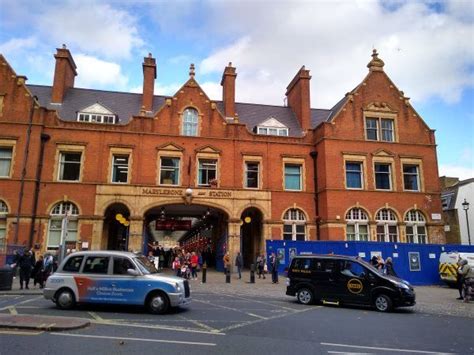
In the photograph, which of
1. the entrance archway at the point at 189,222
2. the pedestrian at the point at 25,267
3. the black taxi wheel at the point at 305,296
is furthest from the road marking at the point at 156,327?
the entrance archway at the point at 189,222

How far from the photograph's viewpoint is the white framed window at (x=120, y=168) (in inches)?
1088

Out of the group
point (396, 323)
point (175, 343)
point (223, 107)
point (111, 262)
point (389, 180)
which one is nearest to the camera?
point (175, 343)

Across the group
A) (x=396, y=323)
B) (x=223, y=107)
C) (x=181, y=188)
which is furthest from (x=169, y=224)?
(x=396, y=323)

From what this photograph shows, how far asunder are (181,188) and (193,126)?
5022 millimetres

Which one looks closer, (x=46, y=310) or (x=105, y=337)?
(x=105, y=337)

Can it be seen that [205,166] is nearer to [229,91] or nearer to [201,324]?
[229,91]

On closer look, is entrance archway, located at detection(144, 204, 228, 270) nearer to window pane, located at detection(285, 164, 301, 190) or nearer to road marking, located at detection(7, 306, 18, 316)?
window pane, located at detection(285, 164, 301, 190)

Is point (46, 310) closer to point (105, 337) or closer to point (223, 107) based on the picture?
point (105, 337)

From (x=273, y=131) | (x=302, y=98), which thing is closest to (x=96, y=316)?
(x=273, y=131)

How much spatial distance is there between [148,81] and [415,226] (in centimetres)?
2397

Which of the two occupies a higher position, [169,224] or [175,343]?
[169,224]

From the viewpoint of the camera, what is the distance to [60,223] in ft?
86.1

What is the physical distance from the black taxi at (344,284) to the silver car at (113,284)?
17.4 feet

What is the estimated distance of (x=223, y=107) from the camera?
32656 mm
